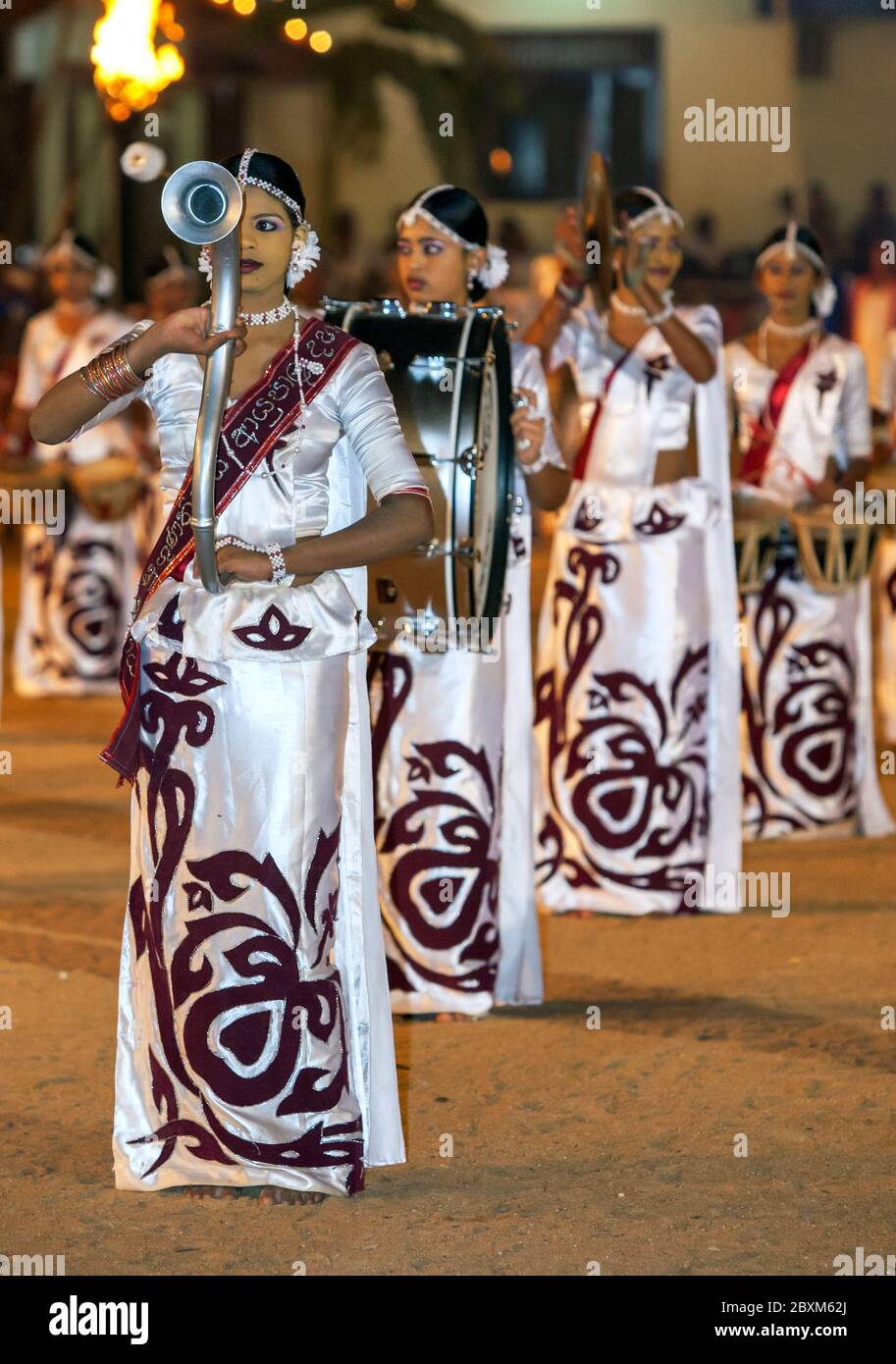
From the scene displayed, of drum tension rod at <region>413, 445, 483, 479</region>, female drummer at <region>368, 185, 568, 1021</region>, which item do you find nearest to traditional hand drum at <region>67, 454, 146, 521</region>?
female drummer at <region>368, 185, 568, 1021</region>

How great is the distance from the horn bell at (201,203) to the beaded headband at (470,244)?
2.10 meters

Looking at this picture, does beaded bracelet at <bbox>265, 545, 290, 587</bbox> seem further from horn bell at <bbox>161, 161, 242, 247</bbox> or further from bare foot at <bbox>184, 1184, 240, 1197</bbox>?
bare foot at <bbox>184, 1184, 240, 1197</bbox>

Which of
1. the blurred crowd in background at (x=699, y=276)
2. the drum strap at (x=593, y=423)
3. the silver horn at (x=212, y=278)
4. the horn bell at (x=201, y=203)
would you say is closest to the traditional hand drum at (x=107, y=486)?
the drum strap at (x=593, y=423)

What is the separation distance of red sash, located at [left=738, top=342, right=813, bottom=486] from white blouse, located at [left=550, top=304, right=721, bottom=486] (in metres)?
1.10

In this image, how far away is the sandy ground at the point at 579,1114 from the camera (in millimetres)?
4379

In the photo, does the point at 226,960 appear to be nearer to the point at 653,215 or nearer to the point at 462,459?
the point at 462,459

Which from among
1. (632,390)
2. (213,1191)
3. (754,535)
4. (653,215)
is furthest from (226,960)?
(754,535)

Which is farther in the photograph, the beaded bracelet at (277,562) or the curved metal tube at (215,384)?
the beaded bracelet at (277,562)

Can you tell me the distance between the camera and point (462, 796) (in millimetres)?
6230

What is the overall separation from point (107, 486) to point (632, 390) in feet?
14.4

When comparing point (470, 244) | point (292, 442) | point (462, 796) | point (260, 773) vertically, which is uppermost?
point (470, 244)

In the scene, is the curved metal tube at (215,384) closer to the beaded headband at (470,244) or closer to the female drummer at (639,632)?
the beaded headband at (470,244)

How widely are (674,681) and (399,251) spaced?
1.92m

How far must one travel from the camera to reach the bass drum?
5.71 metres
